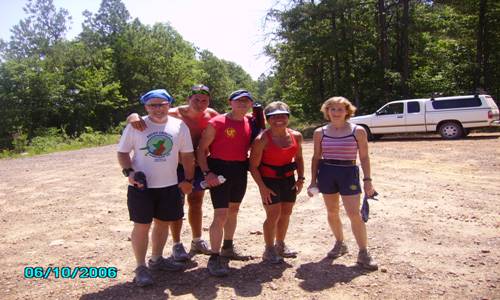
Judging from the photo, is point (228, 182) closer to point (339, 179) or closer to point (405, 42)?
point (339, 179)

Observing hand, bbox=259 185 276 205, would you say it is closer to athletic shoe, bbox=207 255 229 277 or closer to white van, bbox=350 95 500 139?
athletic shoe, bbox=207 255 229 277

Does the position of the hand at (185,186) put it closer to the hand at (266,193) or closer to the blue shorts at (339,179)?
the hand at (266,193)

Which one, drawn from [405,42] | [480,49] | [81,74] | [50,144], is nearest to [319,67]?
[405,42]

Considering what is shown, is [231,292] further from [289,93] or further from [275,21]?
[289,93]

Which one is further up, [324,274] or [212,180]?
[212,180]

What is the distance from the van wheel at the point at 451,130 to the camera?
1481 centimetres

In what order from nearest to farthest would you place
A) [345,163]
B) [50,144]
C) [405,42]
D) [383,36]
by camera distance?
[345,163]
[405,42]
[383,36]
[50,144]

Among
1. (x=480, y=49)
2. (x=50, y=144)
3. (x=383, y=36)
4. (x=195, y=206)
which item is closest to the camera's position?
(x=195, y=206)

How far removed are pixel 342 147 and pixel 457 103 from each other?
12.8m

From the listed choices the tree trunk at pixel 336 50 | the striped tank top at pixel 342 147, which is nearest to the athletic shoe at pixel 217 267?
the striped tank top at pixel 342 147

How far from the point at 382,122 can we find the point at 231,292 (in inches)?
541

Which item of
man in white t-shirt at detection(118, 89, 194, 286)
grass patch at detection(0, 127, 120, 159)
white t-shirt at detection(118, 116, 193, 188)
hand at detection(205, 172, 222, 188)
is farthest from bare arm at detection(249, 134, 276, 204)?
grass patch at detection(0, 127, 120, 159)

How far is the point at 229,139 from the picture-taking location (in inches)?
155

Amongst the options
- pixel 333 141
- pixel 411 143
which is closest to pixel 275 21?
pixel 411 143
